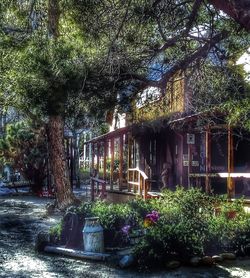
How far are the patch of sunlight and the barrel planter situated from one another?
987 millimetres

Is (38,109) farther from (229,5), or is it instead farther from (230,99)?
(230,99)

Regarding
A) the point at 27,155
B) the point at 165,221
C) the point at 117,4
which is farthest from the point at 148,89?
the point at 27,155

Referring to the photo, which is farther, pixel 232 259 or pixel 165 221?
pixel 165 221

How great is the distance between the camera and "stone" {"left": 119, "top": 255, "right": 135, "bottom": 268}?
876 cm

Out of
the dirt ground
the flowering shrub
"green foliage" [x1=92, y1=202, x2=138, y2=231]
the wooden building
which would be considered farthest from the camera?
the wooden building

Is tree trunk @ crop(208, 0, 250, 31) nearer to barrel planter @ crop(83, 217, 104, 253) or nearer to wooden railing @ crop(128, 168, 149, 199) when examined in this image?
barrel planter @ crop(83, 217, 104, 253)

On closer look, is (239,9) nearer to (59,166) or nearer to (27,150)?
(59,166)

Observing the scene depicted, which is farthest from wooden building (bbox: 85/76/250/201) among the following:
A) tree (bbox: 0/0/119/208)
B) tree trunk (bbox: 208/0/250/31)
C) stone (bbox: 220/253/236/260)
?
tree trunk (bbox: 208/0/250/31)

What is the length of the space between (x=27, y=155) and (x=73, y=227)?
16.1m

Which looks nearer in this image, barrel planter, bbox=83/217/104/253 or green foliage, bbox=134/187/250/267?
green foliage, bbox=134/187/250/267

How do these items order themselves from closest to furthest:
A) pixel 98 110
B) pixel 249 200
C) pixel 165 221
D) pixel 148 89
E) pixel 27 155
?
1. pixel 98 110
2. pixel 148 89
3. pixel 165 221
4. pixel 249 200
5. pixel 27 155

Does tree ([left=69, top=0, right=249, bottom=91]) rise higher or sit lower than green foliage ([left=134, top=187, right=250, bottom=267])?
higher

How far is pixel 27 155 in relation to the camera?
1024 inches

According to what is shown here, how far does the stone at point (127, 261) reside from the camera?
345 inches
